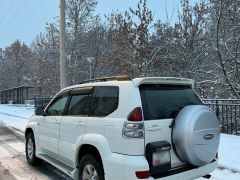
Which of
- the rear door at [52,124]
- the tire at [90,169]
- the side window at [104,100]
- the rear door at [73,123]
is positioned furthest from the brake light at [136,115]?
the rear door at [52,124]

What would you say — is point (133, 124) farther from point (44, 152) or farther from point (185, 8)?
point (185, 8)

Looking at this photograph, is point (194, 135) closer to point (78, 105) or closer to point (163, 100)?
point (163, 100)

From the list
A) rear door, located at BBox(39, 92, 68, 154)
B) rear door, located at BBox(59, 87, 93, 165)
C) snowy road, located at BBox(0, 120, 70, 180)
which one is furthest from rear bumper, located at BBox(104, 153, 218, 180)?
snowy road, located at BBox(0, 120, 70, 180)

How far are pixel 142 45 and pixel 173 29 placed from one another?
5.85 feet

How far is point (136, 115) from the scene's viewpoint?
4441 millimetres

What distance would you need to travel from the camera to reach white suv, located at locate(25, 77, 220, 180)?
439 centimetres

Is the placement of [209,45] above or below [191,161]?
above

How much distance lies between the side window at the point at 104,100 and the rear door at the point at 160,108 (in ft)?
1.39

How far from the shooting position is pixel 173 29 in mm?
17672

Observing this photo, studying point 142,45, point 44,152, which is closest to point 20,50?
point 142,45

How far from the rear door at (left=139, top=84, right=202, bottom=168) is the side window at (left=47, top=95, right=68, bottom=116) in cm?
208

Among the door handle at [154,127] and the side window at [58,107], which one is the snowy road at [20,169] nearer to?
the side window at [58,107]

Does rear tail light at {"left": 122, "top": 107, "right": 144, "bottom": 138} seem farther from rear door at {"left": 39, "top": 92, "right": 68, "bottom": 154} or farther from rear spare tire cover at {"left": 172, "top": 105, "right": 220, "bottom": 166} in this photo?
rear door at {"left": 39, "top": 92, "right": 68, "bottom": 154}

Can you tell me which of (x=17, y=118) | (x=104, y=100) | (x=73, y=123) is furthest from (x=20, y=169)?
(x=17, y=118)
